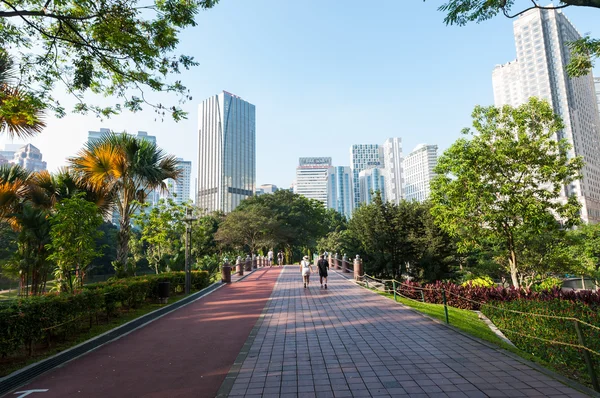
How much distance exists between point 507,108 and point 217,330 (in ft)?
54.3

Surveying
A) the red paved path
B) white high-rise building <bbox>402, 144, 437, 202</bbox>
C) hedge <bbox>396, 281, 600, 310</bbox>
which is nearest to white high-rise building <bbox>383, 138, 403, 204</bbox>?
white high-rise building <bbox>402, 144, 437, 202</bbox>

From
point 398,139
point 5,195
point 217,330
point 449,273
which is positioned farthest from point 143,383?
point 398,139

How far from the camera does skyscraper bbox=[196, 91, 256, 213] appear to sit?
14812 centimetres

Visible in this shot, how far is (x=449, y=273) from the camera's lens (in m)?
23.2

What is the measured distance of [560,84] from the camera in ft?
335

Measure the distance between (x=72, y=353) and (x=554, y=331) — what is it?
10.4 meters

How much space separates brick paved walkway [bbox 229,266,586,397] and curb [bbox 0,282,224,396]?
3468 mm

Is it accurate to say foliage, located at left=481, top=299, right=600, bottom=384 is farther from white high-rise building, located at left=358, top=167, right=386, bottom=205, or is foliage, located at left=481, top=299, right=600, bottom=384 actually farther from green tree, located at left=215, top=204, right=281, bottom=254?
white high-rise building, located at left=358, top=167, right=386, bottom=205

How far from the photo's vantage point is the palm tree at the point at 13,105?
7.11m

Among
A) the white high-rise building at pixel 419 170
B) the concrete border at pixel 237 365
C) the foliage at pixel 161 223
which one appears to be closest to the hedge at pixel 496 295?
the concrete border at pixel 237 365

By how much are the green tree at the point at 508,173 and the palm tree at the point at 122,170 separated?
1405cm

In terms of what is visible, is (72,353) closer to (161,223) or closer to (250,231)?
(161,223)

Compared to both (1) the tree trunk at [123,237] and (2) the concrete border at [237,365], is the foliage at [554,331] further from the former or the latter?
(1) the tree trunk at [123,237]

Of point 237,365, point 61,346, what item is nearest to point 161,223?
point 61,346
